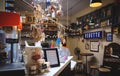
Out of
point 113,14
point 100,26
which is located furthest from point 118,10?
point 100,26

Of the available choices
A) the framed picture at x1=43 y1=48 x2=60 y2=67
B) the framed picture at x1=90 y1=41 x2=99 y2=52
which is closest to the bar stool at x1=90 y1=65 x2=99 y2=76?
the framed picture at x1=90 y1=41 x2=99 y2=52

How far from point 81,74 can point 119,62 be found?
2.63 metres

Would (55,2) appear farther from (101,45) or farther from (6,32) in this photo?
(101,45)

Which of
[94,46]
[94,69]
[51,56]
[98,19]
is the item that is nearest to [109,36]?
[98,19]

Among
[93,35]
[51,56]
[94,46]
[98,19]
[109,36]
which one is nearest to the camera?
[51,56]

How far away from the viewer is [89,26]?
238 inches

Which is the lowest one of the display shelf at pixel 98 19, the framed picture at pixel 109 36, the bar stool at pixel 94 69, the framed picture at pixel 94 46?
the bar stool at pixel 94 69

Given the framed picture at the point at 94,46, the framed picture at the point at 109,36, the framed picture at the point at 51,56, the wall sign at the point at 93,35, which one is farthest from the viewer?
the framed picture at the point at 94,46

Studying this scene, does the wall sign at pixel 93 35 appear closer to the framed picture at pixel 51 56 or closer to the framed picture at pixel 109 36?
the framed picture at pixel 109 36

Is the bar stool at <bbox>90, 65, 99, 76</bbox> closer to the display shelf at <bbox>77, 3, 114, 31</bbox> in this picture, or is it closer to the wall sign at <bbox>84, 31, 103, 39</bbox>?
the wall sign at <bbox>84, 31, 103, 39</bbox>

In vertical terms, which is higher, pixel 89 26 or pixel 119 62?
pixel 89 26

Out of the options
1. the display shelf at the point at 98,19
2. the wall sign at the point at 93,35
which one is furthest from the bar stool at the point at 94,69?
the display shelf at the point at 98,19

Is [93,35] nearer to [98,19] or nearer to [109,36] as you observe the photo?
[98,19]

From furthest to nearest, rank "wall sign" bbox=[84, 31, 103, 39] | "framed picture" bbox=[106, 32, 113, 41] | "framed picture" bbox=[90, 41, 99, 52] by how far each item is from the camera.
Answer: "framed picture" bbox=[90, 41, 99, 52]
"wall sign" bbox=[84, 31, 103, 39]
"framed picture" bbox=[106, 32, 113, 41]
